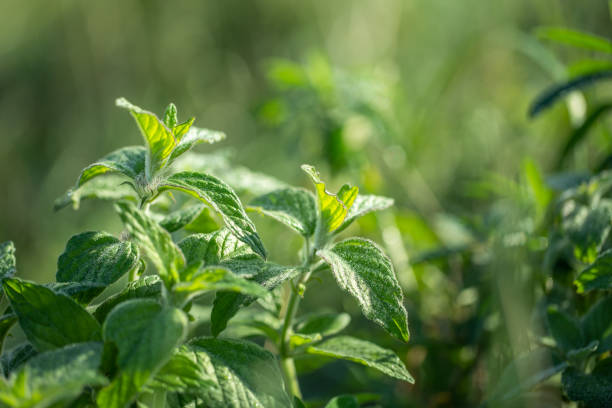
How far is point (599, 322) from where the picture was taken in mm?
482

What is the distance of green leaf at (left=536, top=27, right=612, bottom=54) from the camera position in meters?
0.65

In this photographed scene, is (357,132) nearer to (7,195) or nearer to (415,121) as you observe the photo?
(415,121)

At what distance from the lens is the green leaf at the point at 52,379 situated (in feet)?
0.87

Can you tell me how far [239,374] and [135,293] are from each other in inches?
3.8

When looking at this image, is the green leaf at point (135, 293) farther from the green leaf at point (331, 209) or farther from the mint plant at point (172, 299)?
the green leaf at point (331, 209)

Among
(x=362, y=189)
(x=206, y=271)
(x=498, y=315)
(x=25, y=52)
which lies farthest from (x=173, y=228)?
(x=25, y=52)

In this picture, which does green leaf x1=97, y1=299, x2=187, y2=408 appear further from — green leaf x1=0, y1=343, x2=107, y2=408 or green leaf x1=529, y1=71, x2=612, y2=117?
green leaf x1=529, y1=71, x2=612, y2=117

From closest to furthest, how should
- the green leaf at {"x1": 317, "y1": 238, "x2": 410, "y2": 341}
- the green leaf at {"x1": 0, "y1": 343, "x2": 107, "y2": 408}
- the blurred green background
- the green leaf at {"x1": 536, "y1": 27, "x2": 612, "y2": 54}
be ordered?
1. the green leaf at {"x1": 0, "y1": 343, "x2": 107, "y2": 408}
2. the green leaf at {"x1": 317, "y1": 238, "x2": 410, "y2": 341}
3. the green leaf at {"x1": 536, "y1": 27, "x2": 612, "y2": 54}
4. the blurred green background

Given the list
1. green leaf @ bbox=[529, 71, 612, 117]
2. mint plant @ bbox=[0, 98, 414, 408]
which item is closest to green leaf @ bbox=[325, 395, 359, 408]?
mint plant @ bbox=[0, 98, 414, 408]

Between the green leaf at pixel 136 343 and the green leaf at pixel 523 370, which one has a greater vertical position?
the green leaf at pixel 136 343

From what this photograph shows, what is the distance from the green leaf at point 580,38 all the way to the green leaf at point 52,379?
0.66m

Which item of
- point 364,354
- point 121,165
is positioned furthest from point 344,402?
point 121,165

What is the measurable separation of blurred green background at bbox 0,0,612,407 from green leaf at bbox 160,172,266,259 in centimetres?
21

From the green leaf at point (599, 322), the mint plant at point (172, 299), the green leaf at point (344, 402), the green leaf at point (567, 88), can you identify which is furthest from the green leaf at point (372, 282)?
the green leaf at point (567, 88)
